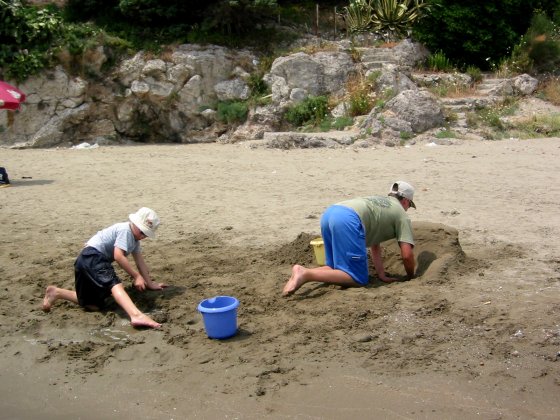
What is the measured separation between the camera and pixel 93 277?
562 cm

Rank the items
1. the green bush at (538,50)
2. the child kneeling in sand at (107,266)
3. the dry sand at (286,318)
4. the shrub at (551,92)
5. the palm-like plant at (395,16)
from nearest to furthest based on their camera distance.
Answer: the dry sand at (286,318) < the child kneeling in sand at (107,266) < the shrub at (551,92) < the green bush at (538,50) < the palm-like plant at (395,16)

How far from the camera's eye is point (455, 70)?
18.5 meters

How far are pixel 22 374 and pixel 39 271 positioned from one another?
2200 millimetres

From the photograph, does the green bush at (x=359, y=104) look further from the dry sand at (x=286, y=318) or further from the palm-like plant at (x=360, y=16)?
the dry sand at (x=286, y=318)

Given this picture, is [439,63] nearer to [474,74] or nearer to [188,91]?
[474,74]

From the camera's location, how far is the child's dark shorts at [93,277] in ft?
18.4

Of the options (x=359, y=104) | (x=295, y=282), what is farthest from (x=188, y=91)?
(x=295, y=282)

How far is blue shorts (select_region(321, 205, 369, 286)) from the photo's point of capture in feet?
19.0

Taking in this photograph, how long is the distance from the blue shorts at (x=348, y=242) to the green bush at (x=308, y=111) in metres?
10.8

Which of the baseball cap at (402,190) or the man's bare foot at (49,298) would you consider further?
the baseball cap at (402,190)

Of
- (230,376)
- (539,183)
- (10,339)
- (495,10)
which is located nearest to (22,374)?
(10,339)

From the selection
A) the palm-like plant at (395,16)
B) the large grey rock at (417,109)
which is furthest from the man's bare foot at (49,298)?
the palm-like plant at (395,16)

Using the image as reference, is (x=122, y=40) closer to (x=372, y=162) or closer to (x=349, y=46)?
(x=349, y=46)

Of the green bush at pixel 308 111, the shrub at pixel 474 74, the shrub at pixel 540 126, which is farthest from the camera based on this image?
the shrub at pixel 474 74
